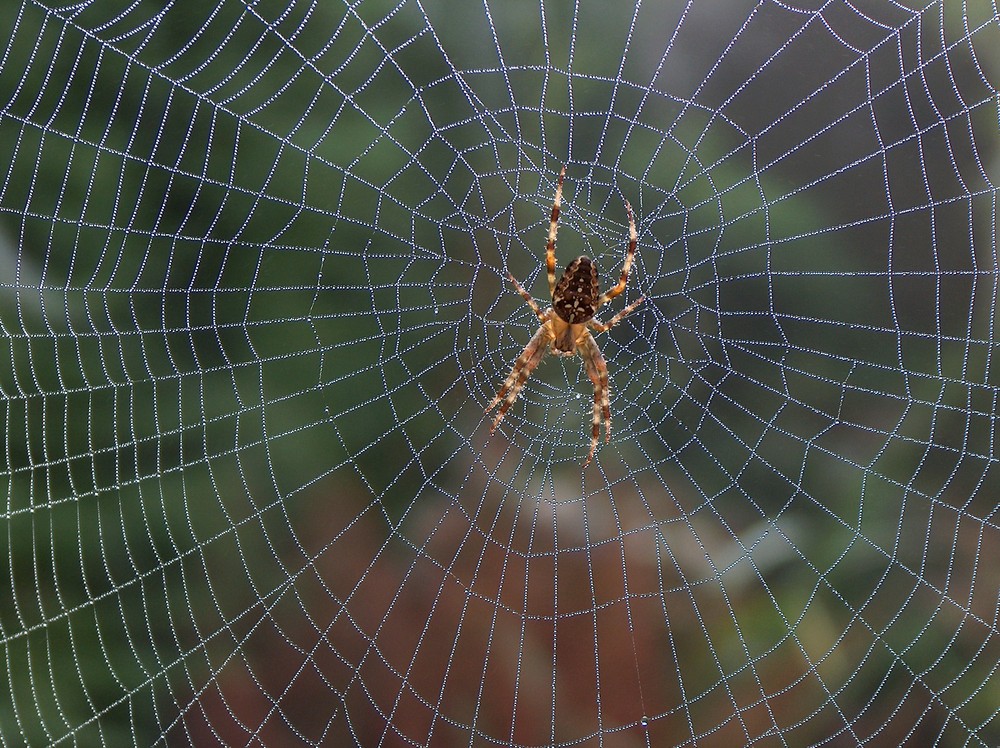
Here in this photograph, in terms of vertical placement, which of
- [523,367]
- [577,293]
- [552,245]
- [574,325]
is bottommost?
[523,367]

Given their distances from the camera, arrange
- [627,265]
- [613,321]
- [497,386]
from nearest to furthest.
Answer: [627,265], [613,321], [497,386]

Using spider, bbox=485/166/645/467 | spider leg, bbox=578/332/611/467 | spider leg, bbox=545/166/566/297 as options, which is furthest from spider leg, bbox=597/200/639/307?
spider leg, bbox=578/332/611/467

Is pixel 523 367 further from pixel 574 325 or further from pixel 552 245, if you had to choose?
pixel 552 245

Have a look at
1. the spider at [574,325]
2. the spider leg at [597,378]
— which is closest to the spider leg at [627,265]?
the spider at [574,325]

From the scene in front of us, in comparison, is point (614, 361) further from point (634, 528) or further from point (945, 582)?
point (945, 582)

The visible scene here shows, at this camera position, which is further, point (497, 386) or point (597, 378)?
point (497, 386)

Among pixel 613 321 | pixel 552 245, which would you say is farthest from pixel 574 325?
pixel 552 245

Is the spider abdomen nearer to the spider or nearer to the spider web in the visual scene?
the spider

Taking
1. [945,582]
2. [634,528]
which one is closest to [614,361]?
[634,528]
